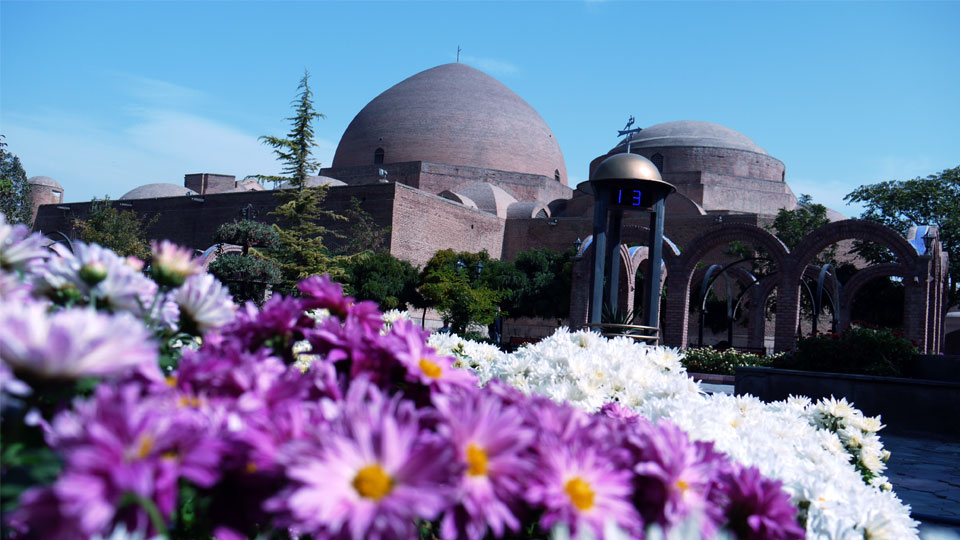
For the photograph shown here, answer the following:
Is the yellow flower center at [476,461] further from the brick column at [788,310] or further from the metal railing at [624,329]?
the brick column at [788,310]

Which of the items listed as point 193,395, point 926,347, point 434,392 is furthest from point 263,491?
point 926,347

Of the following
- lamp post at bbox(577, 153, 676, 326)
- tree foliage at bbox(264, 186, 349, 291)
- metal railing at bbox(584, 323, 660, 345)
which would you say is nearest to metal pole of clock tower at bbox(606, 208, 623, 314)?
lamp post at bbox(577, 153, 676, 326)

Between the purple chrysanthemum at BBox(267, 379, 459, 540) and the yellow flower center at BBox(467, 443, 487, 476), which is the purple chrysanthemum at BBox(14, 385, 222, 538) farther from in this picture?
the yellow flower center at BBox(467, 443, 487, 476)

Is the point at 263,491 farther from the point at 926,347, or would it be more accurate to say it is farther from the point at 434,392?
the point at 926,347

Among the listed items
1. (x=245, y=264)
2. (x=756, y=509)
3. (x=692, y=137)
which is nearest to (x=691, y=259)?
(x=245, y=264)

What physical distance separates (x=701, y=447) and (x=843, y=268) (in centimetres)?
3226

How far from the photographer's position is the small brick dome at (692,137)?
1448 inches

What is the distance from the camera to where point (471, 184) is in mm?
Answer: 38656

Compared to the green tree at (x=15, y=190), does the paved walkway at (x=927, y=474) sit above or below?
below

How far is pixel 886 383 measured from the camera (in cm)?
755

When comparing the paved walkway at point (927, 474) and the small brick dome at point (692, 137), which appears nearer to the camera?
the paved walkway at point (927, 474)

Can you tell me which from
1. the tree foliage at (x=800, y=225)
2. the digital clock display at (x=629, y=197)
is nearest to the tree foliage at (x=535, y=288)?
the tree foliage at (x=800, y=225)

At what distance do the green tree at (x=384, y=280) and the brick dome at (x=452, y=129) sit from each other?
12.8m

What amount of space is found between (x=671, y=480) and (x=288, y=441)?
1.74ft
